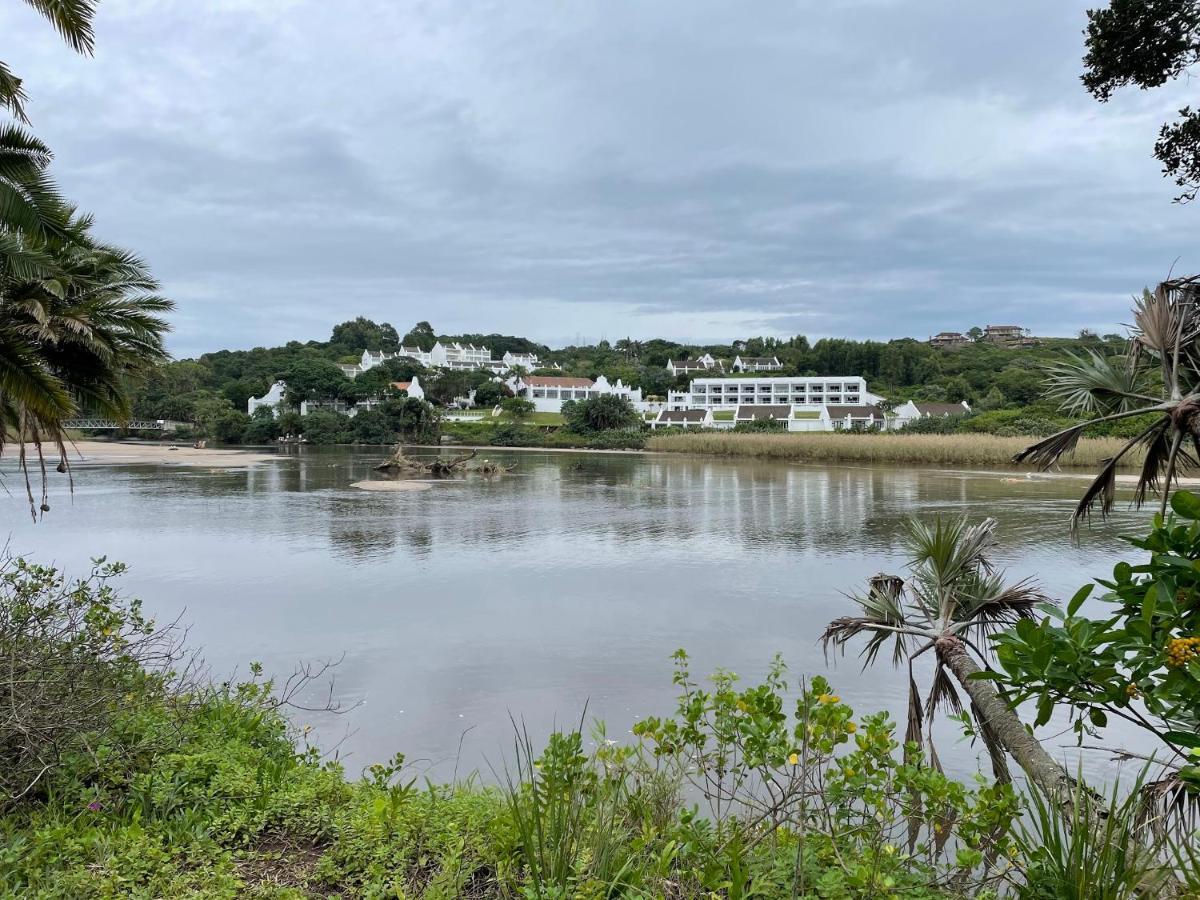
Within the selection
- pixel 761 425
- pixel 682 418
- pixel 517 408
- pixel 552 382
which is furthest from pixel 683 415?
pixel 517 408

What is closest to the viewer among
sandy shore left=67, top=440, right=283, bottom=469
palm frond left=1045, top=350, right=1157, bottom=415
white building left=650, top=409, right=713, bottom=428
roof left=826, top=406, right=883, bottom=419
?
palm frond left=1045, top=350, right=1157, bottom=415

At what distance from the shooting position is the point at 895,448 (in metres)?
52.7

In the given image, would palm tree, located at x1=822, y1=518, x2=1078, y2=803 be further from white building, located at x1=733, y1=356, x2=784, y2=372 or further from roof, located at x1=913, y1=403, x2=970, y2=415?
white building, located at x1=733, y1=356, x2=784, y2=372

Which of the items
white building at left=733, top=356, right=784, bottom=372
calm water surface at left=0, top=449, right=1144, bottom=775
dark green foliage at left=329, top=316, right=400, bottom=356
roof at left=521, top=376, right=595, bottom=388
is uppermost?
dark green foliage at left=329, top=316, right=400, bottom=356

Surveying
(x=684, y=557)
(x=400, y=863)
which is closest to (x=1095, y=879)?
(x=400, y=863)

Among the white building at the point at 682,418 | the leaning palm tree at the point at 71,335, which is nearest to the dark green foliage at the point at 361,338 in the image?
the white building at the point at 682,418

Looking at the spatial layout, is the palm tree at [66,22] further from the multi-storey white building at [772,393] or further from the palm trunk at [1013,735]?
the multi-storey white building at [772,393]

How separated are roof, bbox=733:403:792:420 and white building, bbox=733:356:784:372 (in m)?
30.8

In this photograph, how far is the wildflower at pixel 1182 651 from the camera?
99.7 inches

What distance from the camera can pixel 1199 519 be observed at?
292 cm

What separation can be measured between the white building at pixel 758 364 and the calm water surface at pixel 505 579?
9221 centimetres

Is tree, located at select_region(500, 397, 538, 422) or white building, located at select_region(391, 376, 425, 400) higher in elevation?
white building, located at select_region(391, 376, 425, 400)

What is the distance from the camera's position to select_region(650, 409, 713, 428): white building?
307ft

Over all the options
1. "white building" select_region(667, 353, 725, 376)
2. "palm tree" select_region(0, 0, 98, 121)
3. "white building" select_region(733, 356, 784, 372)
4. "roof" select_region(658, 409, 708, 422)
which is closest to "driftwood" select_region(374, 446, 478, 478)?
"palm tree" select_region(0, 0, 98, 121)
